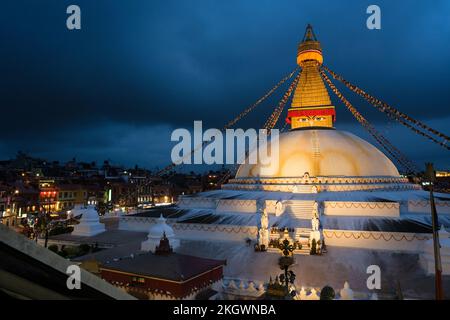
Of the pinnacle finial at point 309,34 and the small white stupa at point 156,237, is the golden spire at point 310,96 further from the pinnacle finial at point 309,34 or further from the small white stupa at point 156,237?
the small white stupa at point 156,237

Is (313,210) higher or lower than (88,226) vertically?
higher

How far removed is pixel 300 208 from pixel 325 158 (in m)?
5.27

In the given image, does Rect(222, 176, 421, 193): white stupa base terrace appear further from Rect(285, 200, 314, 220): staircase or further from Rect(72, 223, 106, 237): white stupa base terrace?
Rect(72, 223, 106, 237): white stupa base terrace

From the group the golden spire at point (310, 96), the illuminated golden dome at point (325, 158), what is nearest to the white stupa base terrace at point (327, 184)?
the illuminated golden dome at point (325, 158)

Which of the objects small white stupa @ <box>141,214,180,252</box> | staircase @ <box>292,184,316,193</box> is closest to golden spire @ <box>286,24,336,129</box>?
staircase @ <box>292,184,316,193</box>

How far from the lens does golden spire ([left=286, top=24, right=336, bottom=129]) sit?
24.9 m

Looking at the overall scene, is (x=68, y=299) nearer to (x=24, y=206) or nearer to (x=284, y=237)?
(x=284, y=237)

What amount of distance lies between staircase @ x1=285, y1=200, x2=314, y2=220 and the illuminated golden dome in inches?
140

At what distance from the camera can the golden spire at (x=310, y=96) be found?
81.5 ft

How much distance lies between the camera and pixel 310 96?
2516 cm

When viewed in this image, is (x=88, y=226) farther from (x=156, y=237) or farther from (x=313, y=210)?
(x=313, y=210)

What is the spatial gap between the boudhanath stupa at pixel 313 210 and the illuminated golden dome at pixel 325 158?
0.07 m

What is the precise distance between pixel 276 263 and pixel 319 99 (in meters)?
16.5

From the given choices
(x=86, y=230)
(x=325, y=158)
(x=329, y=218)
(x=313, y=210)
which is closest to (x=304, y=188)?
(x=325, y=158)
